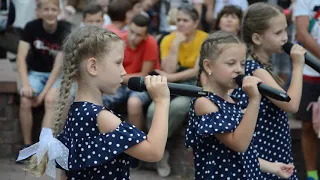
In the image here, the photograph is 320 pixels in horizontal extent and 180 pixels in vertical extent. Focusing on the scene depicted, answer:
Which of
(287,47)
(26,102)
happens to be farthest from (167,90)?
(26,102)

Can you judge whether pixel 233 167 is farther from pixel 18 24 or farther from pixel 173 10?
pixel 18 24

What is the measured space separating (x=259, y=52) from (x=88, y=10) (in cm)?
297

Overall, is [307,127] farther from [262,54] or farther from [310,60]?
[310,60]

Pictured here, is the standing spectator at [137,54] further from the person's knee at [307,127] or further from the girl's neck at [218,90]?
the girl's neck at [218,90]

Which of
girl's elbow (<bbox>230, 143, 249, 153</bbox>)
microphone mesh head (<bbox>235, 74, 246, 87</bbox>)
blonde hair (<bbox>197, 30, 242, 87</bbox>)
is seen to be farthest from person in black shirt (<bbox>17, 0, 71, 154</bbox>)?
girl's elbow (<bbox>230, 143, 249, 153</bbox>)

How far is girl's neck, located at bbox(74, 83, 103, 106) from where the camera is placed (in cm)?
325

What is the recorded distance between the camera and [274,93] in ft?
11.5

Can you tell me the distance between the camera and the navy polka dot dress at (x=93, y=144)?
10.1 ft

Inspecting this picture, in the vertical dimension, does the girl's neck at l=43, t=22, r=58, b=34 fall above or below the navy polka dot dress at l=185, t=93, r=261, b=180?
above

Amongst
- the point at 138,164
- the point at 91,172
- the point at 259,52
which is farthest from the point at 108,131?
the point at 138,164

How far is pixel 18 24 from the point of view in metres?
8.51

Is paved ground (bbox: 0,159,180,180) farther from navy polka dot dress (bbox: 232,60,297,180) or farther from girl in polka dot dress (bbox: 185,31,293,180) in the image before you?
girl in polka dot dress (bbox: 185,31,293,180)

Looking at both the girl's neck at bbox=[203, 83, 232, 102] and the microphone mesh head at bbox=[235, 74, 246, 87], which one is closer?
the microphone mesh head at bbox=[235, 74, 246, 87]

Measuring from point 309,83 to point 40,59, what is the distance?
2480 mm
